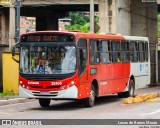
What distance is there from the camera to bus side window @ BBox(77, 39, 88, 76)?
20.4 meters

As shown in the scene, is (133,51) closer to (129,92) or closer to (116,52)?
(129,92)

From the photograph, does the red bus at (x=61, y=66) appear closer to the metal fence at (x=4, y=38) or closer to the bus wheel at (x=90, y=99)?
the bus wheel at (x=90, y=99)

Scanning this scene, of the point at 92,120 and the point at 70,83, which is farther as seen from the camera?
the point at 70,83

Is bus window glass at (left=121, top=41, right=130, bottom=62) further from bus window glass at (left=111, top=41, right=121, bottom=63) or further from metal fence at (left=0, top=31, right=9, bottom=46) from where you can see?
metal fence at (left=0, top=31, right=9, bottom=46)

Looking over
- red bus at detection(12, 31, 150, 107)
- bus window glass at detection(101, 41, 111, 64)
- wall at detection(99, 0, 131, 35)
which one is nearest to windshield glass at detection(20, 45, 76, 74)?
red bus at detection(12, 31, 150, 107)

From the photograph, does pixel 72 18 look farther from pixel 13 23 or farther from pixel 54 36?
pixel 54 36

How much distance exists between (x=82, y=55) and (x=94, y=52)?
1372 mm

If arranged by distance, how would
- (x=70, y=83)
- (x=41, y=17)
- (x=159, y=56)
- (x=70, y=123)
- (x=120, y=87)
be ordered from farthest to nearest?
(x=41, y=17) < (x=159, y=56) < (x=120, y=87) < (x=70, y=83) < (x=70, y=123)

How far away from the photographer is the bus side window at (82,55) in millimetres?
20406

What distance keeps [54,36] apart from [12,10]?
39.2 metres

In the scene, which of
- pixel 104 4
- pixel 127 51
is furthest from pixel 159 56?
pixel 127 51

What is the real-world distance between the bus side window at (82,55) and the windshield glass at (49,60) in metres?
0.30

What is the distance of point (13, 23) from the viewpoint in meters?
60.0

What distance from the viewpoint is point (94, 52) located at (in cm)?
2197
